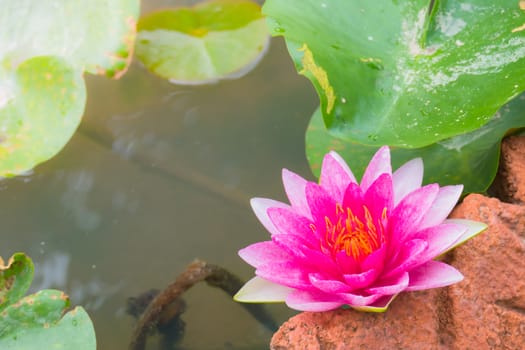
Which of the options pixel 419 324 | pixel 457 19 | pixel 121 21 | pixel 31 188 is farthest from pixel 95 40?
pixel 419 324

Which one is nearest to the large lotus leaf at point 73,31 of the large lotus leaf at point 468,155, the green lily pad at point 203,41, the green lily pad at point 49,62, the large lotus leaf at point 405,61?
the green lily pad at point 49,62

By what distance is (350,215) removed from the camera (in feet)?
3.83

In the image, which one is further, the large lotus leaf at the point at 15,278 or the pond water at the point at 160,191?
the pond water at the point at 160,191

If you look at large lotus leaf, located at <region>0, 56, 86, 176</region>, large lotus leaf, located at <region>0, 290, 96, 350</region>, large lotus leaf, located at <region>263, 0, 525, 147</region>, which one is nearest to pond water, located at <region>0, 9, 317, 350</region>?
large lotus leaf, located at <region>0, 56, 86, 176</region>

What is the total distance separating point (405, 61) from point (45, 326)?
1.06 m

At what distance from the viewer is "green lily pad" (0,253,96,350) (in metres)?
1.33

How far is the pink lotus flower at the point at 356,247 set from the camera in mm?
1098

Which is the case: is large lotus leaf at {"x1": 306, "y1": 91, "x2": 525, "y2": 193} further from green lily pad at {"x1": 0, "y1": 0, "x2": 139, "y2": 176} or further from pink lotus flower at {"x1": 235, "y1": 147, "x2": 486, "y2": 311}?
green lily pad at {"x1": 0, "y1": 0, "x2": 139, "y2": 176}

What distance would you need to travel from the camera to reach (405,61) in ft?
4.89

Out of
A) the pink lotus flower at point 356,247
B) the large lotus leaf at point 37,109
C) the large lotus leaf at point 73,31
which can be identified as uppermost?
the pink lotus flower at point 356,247

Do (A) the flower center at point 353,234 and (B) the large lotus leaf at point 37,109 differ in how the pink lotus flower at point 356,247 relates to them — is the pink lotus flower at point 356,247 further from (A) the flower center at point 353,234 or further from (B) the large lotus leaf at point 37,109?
(B) the large lotus leaf at point 37,109

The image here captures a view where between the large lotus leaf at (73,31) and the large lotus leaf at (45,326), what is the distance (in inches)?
28.3

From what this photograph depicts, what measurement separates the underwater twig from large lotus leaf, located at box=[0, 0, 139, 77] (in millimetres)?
632

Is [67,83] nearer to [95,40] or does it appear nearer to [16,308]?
[95,40]
